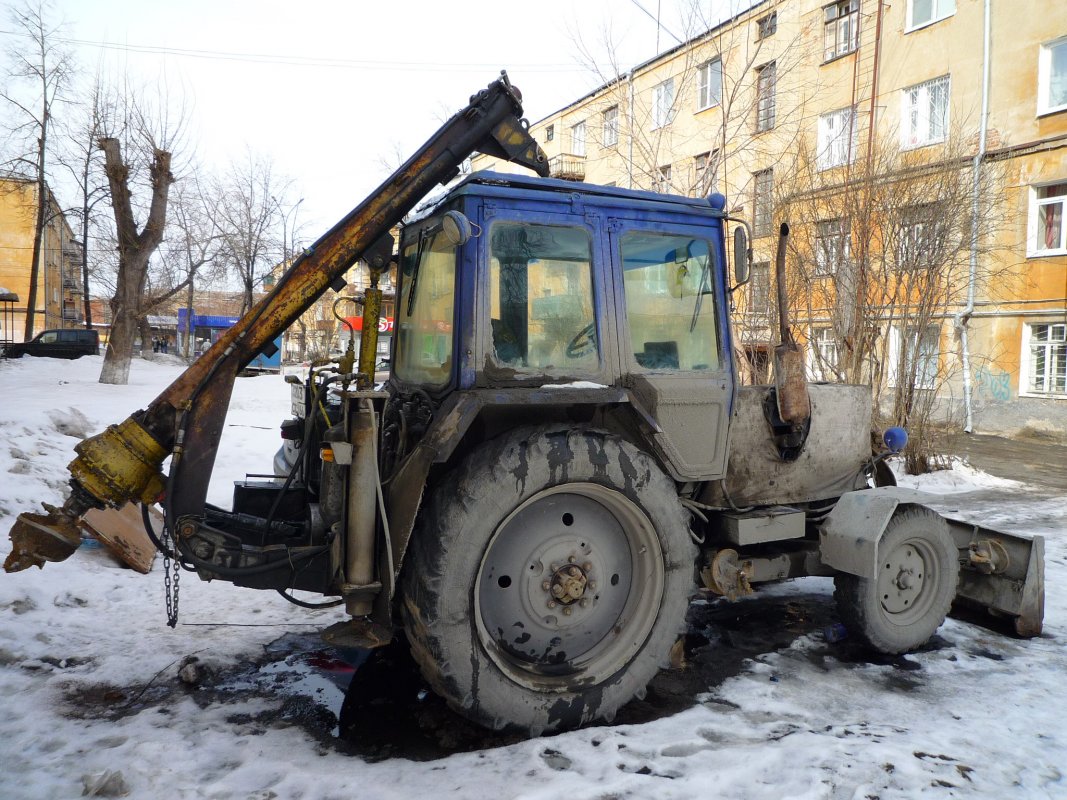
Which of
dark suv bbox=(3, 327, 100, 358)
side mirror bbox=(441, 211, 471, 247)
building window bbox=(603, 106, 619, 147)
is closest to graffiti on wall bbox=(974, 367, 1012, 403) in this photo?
building window bbox=(603, 106, 619, 147)

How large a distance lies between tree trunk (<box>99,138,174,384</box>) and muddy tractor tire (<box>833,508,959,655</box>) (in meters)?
16.4

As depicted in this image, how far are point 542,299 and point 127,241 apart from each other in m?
16.0

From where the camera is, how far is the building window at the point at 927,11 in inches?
672

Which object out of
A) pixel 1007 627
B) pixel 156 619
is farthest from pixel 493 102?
pixel 1007 627

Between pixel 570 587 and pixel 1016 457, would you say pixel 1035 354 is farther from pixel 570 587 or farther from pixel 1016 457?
pixel 570 587

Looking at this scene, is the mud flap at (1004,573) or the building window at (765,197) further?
the building window at (765,197)

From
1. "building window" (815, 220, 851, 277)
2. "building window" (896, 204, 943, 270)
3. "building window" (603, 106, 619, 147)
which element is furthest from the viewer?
"building window" (603, 106, 619, 147)

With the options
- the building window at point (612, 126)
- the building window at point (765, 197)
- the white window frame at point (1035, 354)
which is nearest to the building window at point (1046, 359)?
the white window frame at point (1035, 354)

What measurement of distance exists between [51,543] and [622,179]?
19537mm

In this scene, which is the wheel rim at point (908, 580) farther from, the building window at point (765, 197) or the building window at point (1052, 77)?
the building window at point (1052, 77)

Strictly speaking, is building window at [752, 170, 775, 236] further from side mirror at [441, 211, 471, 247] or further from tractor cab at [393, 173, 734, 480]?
side mirror at [441, 211, 471, 247]

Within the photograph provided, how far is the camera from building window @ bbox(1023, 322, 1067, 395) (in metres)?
15.6

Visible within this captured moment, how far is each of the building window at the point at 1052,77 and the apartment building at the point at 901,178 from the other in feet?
0.12

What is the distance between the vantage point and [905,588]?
14.5 ft
